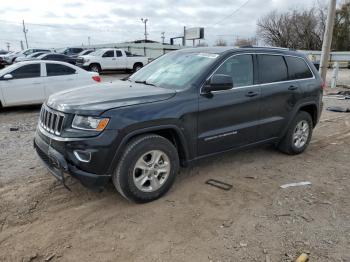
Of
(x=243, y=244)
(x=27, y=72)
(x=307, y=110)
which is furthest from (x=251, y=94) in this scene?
(x=27, y=72)

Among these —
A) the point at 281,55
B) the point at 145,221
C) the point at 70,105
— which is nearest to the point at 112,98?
the point at 70,105

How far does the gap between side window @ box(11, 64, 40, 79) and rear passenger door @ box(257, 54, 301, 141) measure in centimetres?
704

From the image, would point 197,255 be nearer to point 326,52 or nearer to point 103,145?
point 103,145

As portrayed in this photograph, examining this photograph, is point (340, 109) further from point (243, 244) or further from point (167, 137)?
point (243, 244)

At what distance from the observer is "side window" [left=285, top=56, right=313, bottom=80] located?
534cm

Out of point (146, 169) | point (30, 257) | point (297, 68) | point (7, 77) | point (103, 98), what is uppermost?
point (297, 68)

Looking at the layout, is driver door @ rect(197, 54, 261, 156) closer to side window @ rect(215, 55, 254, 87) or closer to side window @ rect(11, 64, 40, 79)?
side window @ rect(215, 55, 254, 87)

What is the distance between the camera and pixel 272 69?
5.02 metres

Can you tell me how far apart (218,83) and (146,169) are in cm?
134

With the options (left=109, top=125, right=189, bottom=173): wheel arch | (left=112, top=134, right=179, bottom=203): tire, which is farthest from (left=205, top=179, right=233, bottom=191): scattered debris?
(left=112, top=134, right=179, bottom=203): tire

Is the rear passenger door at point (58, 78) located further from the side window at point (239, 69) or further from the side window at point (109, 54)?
the side window at point (109, 54)

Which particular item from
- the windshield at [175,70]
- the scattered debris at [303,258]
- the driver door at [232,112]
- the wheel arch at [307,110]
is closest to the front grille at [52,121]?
the windshield at [175,70]

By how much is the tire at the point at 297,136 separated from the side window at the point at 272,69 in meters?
0.80

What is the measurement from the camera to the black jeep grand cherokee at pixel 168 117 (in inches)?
133
